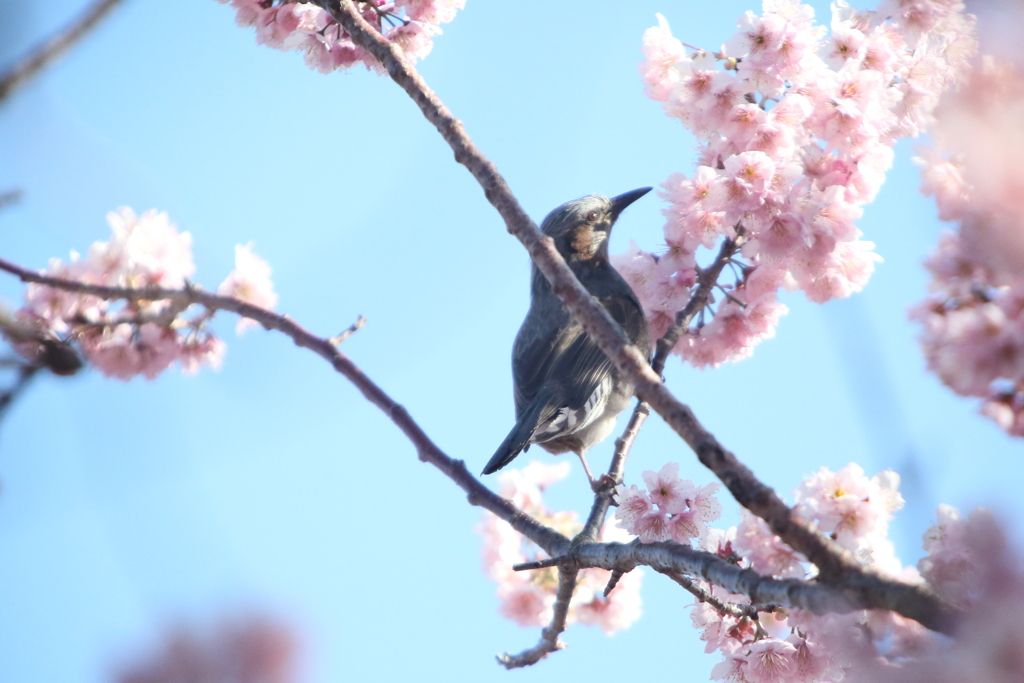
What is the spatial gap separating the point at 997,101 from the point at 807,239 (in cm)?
153

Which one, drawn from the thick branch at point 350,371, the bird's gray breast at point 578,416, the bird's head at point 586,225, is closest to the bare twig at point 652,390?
the thick branch at point 350,371

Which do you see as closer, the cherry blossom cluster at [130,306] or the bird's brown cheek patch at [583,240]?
the cherry blossom cluster at [130,306]

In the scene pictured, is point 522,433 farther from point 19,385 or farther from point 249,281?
point 19,385

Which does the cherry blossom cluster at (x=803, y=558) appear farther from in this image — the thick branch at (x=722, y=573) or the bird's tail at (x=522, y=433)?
the bird's tail at (x=522, y=433)

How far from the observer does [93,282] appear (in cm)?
309

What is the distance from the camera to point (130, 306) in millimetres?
3141

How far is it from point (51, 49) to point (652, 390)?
4.61 feet

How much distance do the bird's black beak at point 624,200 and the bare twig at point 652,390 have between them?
10.4 feet

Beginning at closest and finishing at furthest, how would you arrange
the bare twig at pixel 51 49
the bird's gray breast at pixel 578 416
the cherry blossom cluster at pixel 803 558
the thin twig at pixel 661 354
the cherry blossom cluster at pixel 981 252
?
1. the cherry blossom cluster at pixel 981 252
2. the bare twig at pixel 51 49
3. the cherry blossom cluster at pixel 803 558
4. the thin twig at pixel 661 354
5. the bird's gray breast at pixel 578 416

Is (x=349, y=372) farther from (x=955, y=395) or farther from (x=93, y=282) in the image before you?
(x=955, y=395)

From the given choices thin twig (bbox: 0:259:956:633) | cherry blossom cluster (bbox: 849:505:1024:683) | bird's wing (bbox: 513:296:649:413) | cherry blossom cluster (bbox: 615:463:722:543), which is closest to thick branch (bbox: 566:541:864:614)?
thin twig (bbox: 0:259:956:633)

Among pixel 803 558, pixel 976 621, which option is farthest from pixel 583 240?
pixel 976 621

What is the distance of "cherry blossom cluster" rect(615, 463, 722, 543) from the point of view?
2.38 m

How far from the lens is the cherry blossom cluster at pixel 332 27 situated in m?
2.94
